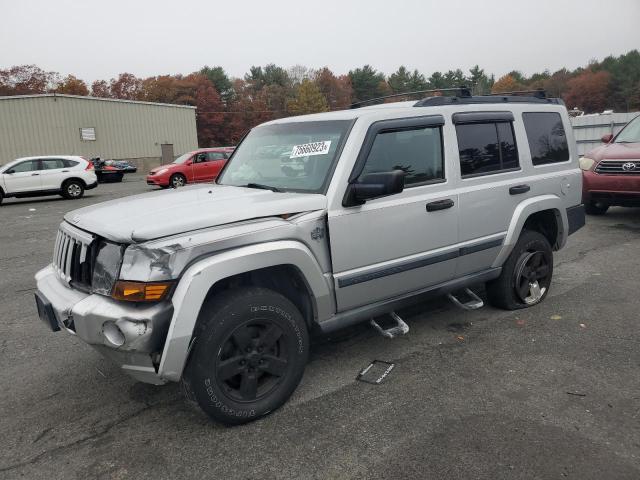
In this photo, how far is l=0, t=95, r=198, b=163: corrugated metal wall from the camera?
3077 centimetres

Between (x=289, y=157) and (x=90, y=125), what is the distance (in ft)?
112

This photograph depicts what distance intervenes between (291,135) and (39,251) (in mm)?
6385

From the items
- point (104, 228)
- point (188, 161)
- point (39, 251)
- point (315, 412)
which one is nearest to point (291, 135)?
point (104, 228)

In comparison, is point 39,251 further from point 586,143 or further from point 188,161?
point 586,143

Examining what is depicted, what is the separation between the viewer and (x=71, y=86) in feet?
228

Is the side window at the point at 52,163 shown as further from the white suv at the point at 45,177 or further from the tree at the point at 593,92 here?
the tree at the point at 593,92

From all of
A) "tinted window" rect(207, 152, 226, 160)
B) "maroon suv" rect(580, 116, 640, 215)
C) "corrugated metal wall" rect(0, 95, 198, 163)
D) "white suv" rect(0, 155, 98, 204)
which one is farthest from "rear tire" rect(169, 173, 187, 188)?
"corrugated metal wall" rect(0, 95, 198, 163)

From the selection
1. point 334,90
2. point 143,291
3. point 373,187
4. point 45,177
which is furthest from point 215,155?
point 334,90

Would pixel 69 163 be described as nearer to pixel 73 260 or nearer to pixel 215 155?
pixel 215 155

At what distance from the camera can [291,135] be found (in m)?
3.95

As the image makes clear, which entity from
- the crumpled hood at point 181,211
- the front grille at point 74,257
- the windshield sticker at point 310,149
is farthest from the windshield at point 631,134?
the front grille at point 74,257

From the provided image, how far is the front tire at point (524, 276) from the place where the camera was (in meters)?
4.60

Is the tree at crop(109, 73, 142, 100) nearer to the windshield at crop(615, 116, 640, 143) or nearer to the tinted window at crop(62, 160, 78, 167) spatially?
the tinted window at crop(62, 160, 78, 167)

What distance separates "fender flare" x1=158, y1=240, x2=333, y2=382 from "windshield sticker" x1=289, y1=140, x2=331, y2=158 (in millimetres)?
841
